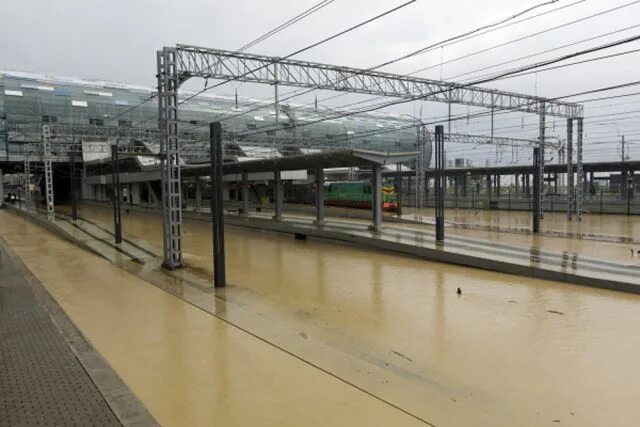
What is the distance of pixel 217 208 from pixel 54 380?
21.7ft

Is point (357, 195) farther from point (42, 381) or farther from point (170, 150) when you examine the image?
point (42, 381)

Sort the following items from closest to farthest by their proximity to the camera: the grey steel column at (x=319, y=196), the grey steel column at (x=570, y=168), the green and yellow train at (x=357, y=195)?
the grey steel column at (x=319, y=196)
the grey steel column at (x=570, y=168)
the green and yellow train at (x=357, y=195)

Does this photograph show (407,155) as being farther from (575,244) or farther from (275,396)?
(275,396)

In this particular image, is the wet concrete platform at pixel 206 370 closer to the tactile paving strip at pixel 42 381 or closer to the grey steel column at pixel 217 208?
the tactile paving strip at pixel 42 381

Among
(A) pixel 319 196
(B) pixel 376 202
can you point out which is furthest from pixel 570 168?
(A) pixel 319 196

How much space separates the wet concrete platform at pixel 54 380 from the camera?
4414 millimetres

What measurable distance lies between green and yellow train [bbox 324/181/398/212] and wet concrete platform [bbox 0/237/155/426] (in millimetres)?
29434

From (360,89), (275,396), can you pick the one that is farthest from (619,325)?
(360,89)

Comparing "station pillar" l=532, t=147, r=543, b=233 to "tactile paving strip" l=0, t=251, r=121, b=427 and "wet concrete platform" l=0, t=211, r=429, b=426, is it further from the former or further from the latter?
"tactile paving strip" l=0, t=251, r=121, b=427

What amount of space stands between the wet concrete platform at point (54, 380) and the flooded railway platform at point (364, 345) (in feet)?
1.05

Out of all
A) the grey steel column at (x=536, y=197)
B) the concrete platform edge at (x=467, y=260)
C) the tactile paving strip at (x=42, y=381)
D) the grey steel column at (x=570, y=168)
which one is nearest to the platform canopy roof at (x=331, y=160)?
the concrete platform edge at (x=467, y=260)

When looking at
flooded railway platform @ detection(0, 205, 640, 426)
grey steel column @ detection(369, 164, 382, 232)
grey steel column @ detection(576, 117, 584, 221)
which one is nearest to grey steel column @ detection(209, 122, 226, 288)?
flooded railway platform @ detection(0, 205, 640, 426)

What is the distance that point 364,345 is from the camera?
7.12 metres

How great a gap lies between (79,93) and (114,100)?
4098mm
